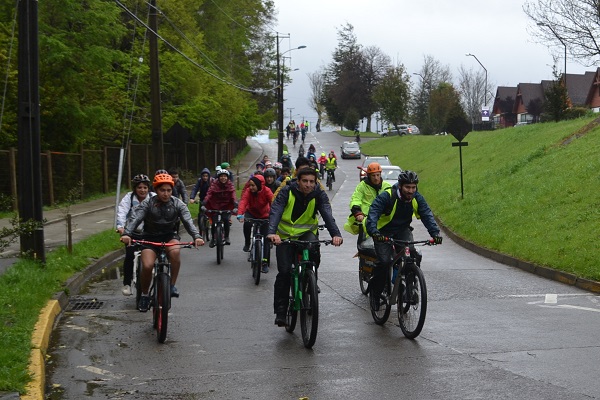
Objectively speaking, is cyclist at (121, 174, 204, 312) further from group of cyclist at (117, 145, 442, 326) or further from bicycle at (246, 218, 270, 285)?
bicycle at (246, 218, 270, 285)

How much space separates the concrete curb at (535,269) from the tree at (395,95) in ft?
219

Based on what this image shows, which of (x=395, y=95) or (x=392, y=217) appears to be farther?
(x=395, y=95)

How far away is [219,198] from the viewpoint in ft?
54.4

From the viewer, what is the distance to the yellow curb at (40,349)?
6554mm

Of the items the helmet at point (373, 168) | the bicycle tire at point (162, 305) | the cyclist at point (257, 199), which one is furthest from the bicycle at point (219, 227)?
the bicycle tire at point (162, 305)

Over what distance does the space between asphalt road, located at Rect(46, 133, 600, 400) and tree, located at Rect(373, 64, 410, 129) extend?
7459cm

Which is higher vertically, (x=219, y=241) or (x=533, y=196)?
(x=533, y=196)

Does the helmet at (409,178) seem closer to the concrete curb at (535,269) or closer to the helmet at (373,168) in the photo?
the helmet at (373,168)

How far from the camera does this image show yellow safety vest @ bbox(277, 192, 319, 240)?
9.17 meters

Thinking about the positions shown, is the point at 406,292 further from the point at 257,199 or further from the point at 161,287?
the point at 257,199

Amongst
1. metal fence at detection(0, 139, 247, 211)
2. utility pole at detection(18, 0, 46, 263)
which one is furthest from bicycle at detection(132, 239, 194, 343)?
metal fence at detection(0, 139, 247, 211)

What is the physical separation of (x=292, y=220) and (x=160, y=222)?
1547 mm

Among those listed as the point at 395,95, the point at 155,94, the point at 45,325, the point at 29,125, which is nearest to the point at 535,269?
the point at 29,125

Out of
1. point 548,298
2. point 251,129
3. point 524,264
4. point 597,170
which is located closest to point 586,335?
point 548,298
